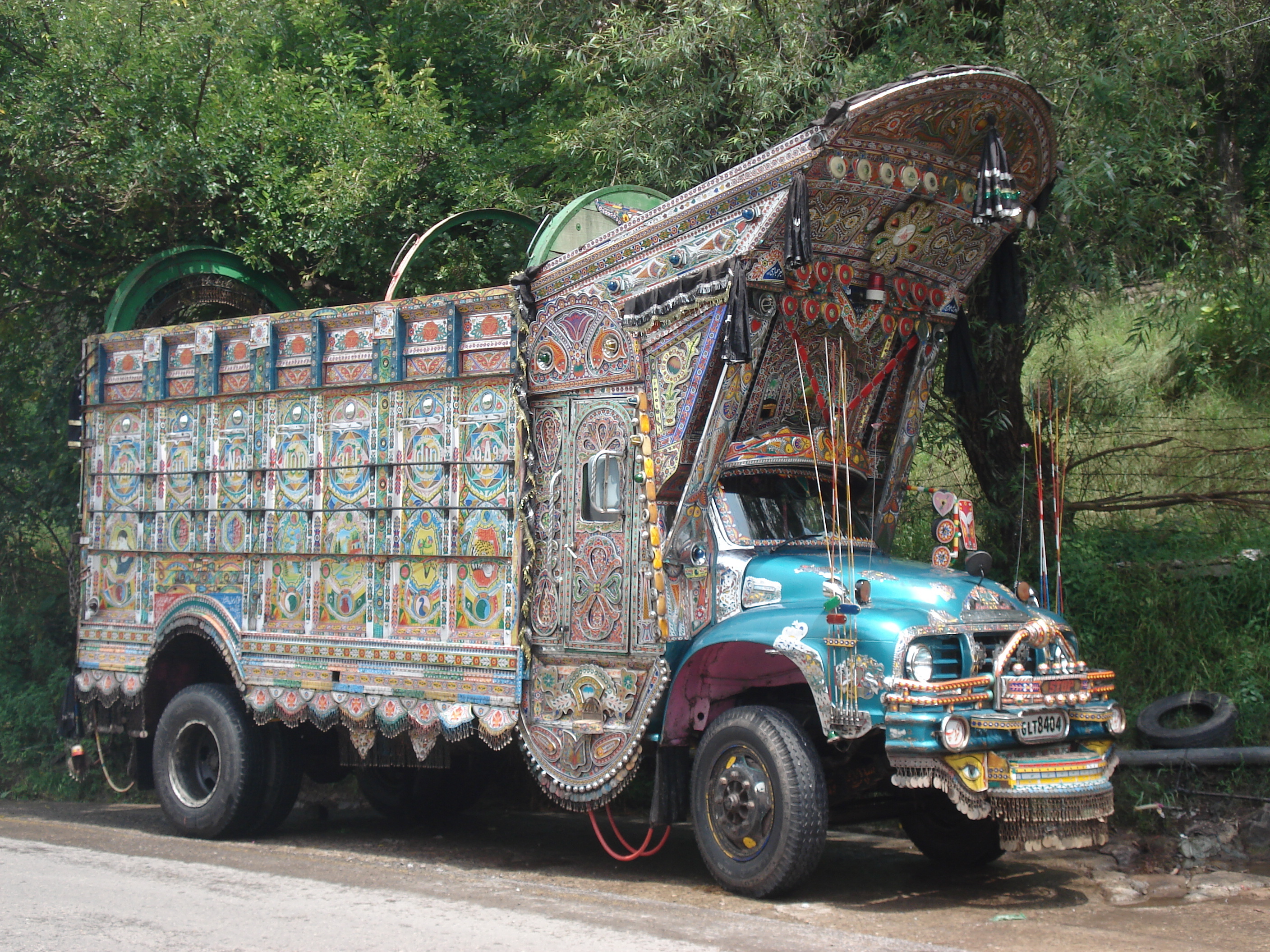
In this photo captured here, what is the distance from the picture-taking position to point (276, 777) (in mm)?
10422

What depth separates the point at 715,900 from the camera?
763 centimetres

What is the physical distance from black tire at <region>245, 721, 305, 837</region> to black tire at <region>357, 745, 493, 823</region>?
36.2 inches

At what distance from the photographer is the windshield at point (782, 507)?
834cm

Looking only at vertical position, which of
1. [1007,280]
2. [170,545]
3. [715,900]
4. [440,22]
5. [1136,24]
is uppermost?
[440,22]

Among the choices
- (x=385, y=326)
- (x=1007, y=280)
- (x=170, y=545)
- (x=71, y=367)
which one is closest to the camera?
(x=1007, y=280)

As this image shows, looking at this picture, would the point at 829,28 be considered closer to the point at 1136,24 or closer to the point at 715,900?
the point at 1136,24

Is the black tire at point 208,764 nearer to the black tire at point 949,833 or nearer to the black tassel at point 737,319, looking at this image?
the black tire at point 949,833

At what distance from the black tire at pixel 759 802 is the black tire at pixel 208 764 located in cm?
411

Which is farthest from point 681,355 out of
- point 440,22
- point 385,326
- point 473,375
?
point 440,22

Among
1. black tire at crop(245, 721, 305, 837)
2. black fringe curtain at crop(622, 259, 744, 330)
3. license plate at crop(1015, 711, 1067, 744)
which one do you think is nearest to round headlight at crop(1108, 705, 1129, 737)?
license plate at crop(1015, 711, 1067, 744)

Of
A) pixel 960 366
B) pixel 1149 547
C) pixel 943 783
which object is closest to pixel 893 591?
pixel 943 783

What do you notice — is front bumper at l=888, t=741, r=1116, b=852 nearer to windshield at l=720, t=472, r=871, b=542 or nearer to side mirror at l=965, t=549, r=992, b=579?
side mirror at l=965, t=549, r=992, b=579

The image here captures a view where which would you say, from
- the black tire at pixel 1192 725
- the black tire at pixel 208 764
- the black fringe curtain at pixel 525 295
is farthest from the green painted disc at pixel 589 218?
the black tire at pixel 1192 725

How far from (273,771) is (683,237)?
5.34m
